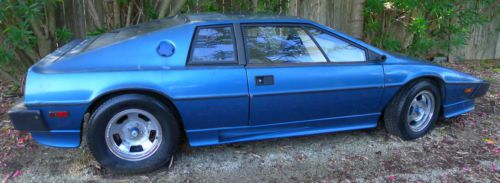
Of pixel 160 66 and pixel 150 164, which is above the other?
pixel 160 66

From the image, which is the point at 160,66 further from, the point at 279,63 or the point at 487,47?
the point at 487,47

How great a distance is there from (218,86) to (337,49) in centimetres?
123

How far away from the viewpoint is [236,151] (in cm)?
383

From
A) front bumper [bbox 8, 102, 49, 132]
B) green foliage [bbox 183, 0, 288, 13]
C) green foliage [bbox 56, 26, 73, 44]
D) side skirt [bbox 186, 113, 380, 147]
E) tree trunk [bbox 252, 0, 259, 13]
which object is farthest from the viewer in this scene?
tree trunk [bbox 252, 0, 259, 13]

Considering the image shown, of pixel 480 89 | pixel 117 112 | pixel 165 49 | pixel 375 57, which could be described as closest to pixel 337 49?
pixel 375 57

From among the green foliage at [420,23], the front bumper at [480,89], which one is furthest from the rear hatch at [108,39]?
the green foliage at [420,23]

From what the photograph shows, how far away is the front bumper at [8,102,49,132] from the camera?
303 centimetres

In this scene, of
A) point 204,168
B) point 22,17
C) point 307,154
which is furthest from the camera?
point 22,17

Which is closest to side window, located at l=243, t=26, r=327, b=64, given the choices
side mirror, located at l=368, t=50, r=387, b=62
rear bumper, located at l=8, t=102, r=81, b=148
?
side mirror, located at l=368, t=50, r=387, b=62

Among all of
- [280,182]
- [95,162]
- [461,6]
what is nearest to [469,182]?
[280,182]

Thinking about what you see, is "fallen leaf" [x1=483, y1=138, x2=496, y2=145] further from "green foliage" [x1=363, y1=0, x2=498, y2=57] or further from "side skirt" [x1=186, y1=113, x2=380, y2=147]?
"green foliage" [x1=363, y1=0, x2=498, y2=57]

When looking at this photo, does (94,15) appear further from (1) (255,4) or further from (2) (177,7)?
(1) (255,4)

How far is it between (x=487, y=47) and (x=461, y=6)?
1464 mm

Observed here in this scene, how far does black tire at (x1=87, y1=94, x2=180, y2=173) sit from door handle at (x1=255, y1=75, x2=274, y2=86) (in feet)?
2.51
